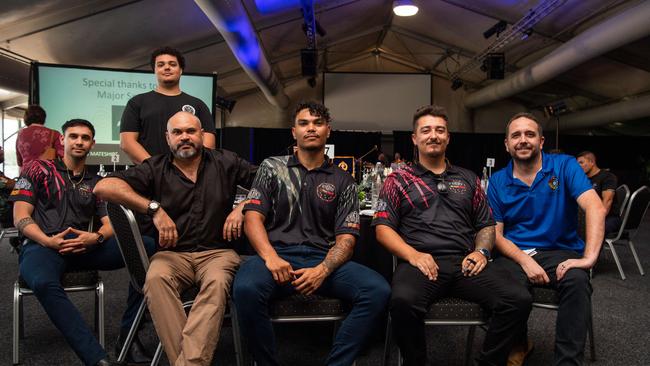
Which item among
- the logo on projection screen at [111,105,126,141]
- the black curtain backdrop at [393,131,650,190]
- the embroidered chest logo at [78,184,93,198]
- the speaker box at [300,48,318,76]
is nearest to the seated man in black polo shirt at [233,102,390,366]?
the embroidered chest logo at [78,184,93,198]

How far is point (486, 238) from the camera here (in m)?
1.96

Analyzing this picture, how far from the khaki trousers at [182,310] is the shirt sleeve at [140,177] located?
1.10 ft

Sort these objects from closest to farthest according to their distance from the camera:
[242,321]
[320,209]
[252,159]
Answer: [242,321] < [320,209] < [252,159]

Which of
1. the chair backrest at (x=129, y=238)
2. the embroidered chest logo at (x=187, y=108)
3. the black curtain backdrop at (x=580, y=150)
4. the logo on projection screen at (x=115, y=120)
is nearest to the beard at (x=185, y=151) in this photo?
the chair backrest at (x=129, y=238)

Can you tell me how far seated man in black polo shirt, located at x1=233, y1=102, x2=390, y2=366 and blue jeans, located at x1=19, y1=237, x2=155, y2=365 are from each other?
24.4 inches

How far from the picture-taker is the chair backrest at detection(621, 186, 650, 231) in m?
3.73

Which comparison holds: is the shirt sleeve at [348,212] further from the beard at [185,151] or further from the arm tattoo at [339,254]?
the beard at [185,151]

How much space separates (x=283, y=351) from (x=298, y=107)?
1272mm

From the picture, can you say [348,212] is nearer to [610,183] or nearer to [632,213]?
[632,213]

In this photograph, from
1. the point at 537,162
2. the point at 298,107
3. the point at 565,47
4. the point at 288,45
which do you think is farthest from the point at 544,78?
the point at 298,107

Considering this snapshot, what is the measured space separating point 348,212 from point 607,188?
332 cm

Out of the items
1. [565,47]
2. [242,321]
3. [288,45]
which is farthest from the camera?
[288,45]

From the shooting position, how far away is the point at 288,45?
31.6 feet

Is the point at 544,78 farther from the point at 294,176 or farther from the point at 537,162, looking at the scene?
the point at 294,176
